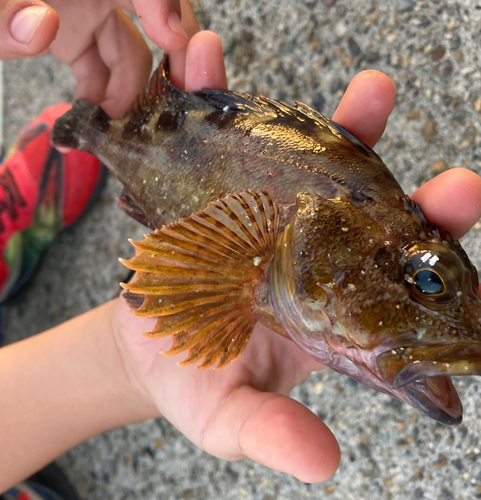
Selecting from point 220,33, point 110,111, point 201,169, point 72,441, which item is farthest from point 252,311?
point 220,33

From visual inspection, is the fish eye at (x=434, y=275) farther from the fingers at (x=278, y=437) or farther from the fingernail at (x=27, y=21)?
the fingernail at (x=27, y=21)

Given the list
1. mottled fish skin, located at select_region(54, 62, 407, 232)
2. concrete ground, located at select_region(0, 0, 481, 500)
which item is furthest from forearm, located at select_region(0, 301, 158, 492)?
concrete ground, located at select_region(0, 0, 481, 500)

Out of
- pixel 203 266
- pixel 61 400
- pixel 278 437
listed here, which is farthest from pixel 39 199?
pixel 278 437

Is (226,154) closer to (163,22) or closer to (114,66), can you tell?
(163,22)

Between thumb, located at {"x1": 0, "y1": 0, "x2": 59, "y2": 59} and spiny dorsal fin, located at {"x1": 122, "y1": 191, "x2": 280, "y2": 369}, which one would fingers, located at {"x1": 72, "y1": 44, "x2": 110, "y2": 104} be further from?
spiny dorsal fin, located at {"x1": 122, "y1": 191, "x2": 280, "y2": 369}

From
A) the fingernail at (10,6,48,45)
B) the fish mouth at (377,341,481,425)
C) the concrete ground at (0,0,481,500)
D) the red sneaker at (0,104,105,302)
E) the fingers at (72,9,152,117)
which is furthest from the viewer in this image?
the red sneaker at (0,104,105,302)

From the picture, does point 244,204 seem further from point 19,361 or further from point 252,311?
point 19,361
